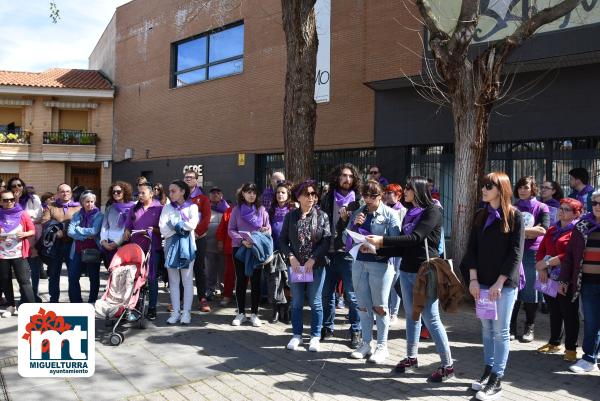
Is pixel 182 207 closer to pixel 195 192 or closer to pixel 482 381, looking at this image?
pixel 195 192

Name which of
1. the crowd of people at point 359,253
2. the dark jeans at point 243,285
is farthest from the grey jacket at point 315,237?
the dark jeans at point 243,285

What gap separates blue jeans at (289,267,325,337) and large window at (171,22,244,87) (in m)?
11.9

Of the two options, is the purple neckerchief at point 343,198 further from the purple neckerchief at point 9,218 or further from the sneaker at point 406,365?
the purple neckerchief at point 9,218

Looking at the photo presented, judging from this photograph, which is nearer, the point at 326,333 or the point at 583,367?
the point at 583,367

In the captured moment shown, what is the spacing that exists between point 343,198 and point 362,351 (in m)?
1.75

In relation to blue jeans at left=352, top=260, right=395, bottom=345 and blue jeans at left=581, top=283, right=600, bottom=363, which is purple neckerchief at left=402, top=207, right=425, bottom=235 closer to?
blue jeans at left=352, top=260, right=395, bottom=345

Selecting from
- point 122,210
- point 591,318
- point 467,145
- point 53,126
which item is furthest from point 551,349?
point 53,126

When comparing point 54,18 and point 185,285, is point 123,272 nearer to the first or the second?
point 185,285

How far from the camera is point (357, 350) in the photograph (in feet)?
17.9

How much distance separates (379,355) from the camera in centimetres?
530

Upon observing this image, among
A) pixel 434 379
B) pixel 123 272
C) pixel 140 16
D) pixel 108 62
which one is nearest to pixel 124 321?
pixel 123 272

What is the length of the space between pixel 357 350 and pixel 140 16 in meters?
18.9

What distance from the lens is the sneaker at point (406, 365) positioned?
16.4 ft

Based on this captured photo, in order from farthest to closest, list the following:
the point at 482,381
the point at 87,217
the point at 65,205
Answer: the point at 65,205 < the point at 87,217 < the point at 482,381
